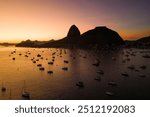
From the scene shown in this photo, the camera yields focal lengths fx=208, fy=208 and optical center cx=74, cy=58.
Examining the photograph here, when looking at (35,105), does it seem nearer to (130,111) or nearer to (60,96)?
(130,111)

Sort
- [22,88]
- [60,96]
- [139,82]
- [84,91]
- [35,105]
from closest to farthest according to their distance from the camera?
[35,105] → [60,96] → [84,91] → [22,88] → [139,82]

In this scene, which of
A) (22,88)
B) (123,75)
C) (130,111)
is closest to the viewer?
(130,111)

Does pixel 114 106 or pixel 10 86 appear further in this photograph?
pixel 10 86

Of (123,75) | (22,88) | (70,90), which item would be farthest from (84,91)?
(123,75)

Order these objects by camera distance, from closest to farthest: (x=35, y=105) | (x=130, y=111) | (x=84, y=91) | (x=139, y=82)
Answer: (x=130, y=111), (x=35, y=105), (x=84, y=91), (x=139, y=82)

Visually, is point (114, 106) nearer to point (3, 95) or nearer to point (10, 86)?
point (3, 95)


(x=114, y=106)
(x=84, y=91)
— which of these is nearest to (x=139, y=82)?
(x=84, y=91)

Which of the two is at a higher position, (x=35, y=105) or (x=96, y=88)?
(x=35, y=105)

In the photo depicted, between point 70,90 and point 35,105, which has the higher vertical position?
point 35,105

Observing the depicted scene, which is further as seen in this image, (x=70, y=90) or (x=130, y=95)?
(x=70, y=90)
